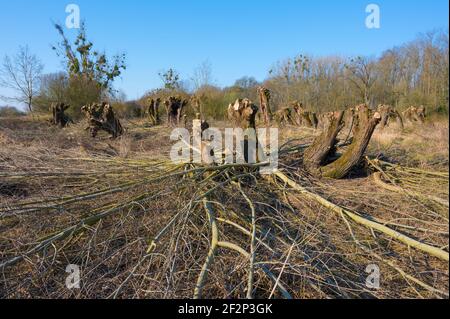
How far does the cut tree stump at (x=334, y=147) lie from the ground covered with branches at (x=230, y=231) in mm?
178

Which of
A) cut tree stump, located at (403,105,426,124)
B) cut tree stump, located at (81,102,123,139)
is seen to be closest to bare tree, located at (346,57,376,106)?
cut tree stump, located at (403,105,426,124)

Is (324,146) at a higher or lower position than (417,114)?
lower

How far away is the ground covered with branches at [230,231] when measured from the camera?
88.3 inches

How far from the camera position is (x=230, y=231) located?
2.87m

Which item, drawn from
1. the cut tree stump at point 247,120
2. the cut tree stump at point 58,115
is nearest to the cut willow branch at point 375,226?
the cut tree stump at point 247,120

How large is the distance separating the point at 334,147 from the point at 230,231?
225 centimetres

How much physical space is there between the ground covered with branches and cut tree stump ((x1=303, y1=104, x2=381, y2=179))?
0.18 meters

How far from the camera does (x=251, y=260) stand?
2.24 meters

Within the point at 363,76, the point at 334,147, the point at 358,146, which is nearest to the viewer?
the point at 358,146

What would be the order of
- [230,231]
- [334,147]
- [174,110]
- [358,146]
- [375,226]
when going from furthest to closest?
1. [174,110]
2. [334,147]
3. [358,146]
4. [230,231]
5. [375,226]

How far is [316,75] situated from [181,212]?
2011 cm

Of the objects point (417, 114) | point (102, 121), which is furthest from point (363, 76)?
point (102, 121)

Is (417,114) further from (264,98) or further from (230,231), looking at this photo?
(230,231)
